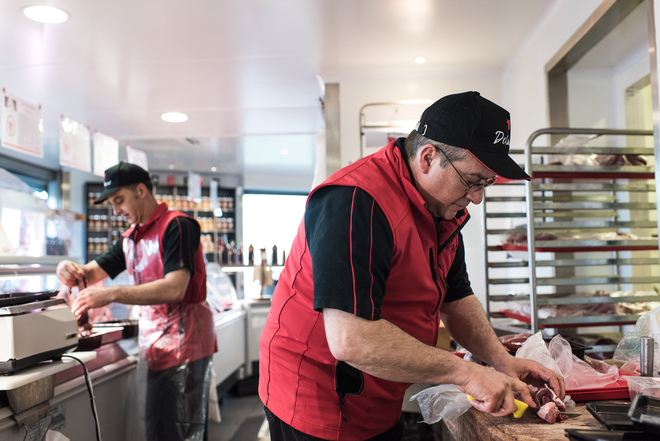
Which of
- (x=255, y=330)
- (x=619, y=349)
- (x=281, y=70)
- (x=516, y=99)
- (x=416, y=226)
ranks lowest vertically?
(x=255, y=330)

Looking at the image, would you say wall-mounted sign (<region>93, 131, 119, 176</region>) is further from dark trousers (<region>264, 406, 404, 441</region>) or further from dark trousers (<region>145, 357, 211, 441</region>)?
dark trousers (<region>264, 406, 404, 441</region>)

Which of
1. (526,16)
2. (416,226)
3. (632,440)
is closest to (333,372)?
(416,226)

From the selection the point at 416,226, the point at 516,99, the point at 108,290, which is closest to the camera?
the point at 416,226

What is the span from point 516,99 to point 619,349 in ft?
9.16

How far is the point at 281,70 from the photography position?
451cm

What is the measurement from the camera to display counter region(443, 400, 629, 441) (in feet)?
3.80

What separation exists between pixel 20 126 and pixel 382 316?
3.41m

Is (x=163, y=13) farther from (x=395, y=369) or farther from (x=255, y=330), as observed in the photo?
(x=255, y=330)

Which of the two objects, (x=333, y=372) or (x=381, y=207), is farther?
(x=333, y=372)

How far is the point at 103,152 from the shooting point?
16.5ft

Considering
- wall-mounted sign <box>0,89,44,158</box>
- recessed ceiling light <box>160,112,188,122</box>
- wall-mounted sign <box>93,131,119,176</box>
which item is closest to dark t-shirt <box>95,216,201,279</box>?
wall-mounted sign <box>0,89,44,158</box>

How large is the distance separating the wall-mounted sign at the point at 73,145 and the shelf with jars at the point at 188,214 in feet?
15.5

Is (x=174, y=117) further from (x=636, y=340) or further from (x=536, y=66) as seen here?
(x=636, y=340)

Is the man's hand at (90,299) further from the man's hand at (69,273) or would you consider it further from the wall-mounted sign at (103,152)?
the wall-mounted sign at (103,152)
